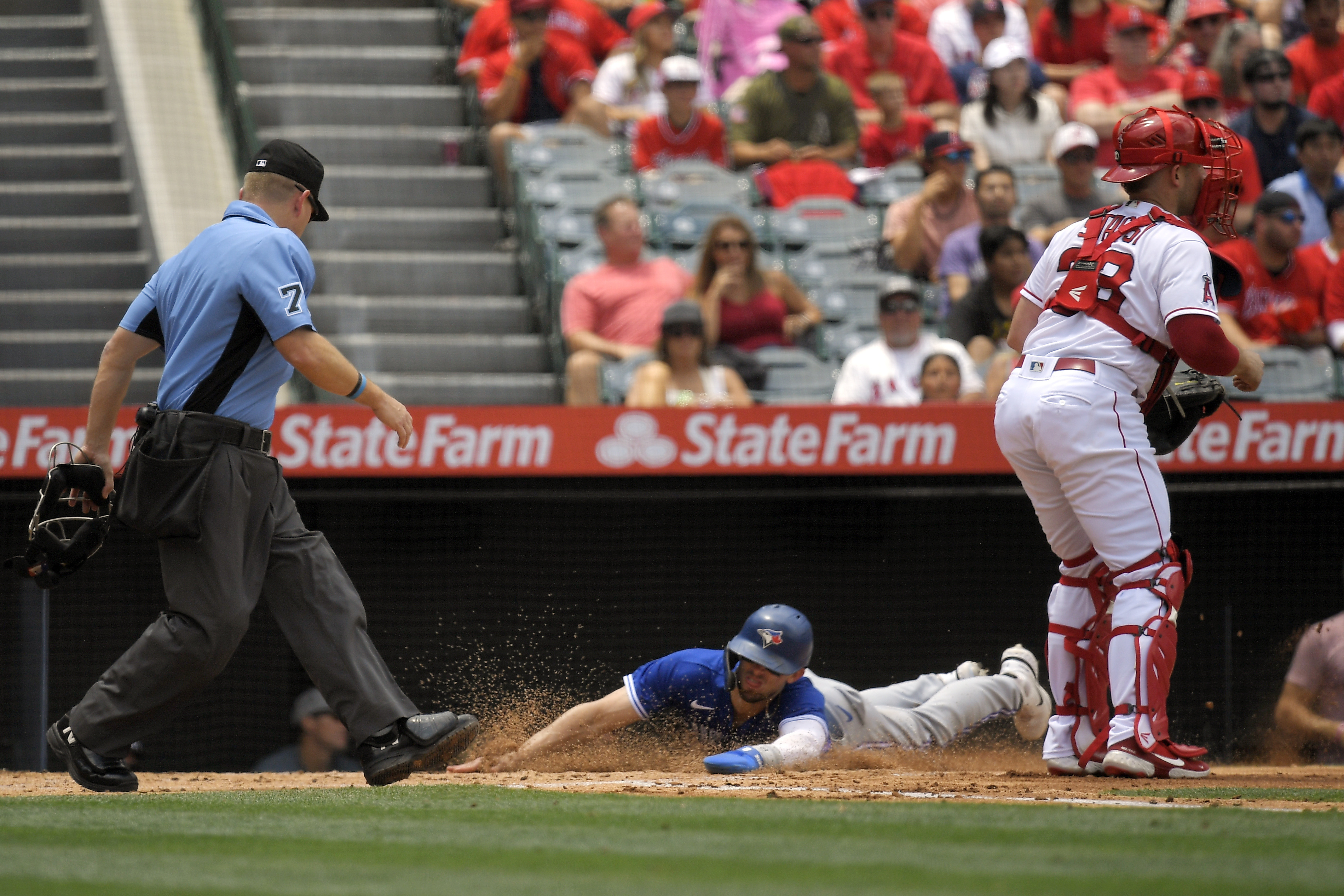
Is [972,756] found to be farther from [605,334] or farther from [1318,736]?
[605,334]

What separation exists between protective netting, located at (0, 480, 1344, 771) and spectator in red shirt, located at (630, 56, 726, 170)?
135 inches

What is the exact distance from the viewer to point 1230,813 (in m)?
3.65

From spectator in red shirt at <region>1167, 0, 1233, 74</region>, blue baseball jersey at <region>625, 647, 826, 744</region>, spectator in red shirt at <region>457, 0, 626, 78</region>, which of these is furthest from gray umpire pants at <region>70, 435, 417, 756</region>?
spectator in red shirt at <region>1167, 0, 1233, 74</region>

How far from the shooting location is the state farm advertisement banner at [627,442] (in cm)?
659

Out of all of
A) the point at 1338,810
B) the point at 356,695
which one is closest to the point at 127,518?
the point at 356,695

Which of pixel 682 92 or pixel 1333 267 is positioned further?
pixel 682 92

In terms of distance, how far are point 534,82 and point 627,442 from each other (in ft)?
14.1

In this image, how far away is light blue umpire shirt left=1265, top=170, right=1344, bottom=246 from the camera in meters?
9.19

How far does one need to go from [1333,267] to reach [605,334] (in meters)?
3.82

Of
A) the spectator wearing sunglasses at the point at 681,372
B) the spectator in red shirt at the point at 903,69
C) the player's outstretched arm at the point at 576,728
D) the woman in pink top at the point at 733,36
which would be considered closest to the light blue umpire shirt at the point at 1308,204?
the spectator in red shirt at the point at 903,69

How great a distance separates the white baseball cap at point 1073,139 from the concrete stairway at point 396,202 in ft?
10.3

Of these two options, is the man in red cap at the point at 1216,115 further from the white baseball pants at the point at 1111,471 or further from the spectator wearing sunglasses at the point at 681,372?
the white baseball pants at the point at 1111,471

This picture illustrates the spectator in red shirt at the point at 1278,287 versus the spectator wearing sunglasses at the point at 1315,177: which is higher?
the spectator wearing sunglasses at the point at 1315,177

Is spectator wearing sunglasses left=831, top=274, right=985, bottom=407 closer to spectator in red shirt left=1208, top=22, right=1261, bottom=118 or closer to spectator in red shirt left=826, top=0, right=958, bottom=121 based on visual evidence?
spectator in red shirt left=826, top=0, right=958, bottom=121
